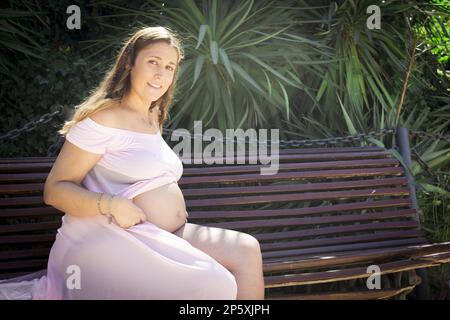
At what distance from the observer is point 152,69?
105 inches

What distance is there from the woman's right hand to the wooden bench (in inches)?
31.3

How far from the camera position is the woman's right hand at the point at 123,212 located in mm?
2383

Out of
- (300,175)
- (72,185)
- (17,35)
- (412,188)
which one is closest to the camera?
(72,185)

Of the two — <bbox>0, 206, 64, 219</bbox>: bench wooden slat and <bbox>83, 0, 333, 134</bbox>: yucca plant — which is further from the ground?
<bbox>83, 0, 333, 134</bbox>: yucca plant

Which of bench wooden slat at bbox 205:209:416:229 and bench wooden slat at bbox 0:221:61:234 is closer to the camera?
bench wooden slat at bbox 0:221:61:234

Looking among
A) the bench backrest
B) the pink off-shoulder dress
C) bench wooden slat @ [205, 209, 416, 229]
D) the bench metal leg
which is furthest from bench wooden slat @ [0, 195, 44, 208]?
the bench metal leg

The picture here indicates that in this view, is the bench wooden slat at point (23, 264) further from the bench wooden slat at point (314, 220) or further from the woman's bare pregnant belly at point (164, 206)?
the bench wooden slat at point (314, 220)

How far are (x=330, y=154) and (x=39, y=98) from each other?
2.09 m

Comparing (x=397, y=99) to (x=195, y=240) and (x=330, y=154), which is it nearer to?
(x=330, y=154)

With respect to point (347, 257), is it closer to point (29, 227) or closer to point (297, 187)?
point (297, 187)

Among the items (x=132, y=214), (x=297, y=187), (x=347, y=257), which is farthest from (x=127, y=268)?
(x=297, y=187)

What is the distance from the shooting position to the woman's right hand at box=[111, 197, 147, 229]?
7.82ft

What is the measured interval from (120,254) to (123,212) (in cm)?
16

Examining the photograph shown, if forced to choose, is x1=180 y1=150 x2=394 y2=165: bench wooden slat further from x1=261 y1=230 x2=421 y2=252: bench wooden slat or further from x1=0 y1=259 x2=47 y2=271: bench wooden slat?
x1=0 y1=259 x2=47 y2=271: bench wooden slat
